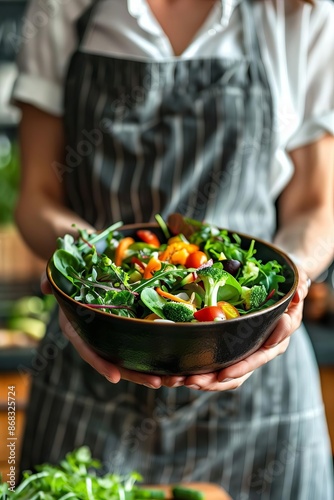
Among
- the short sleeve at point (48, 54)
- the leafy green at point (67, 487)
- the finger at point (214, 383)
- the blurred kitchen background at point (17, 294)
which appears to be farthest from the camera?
the blurred kitchen background at point (17, 294)

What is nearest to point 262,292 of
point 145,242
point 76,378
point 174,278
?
point 174,278

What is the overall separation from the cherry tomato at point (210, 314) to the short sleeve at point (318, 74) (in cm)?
64

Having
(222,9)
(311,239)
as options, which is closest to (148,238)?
(311,239)

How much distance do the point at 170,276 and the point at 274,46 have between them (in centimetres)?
65

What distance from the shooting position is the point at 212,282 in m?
0.93

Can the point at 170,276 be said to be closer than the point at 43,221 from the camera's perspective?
Yes

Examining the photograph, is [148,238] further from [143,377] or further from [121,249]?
[143,377]

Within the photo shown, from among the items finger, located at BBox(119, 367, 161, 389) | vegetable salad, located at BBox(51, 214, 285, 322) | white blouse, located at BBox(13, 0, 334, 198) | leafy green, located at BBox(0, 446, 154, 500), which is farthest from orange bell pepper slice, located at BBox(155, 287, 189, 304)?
white blouse, located at BBox(13, 0, 334, 198)

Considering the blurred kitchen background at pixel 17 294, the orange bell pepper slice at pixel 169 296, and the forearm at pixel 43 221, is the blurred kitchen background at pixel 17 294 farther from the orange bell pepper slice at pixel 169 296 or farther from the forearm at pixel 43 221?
the orange bell pepper slice at pixel 169 296

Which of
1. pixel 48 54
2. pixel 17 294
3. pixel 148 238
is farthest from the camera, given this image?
pixel 17 294

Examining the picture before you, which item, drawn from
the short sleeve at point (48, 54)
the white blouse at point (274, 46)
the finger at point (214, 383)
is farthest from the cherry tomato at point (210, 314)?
the short sleeve at point (48, 54)

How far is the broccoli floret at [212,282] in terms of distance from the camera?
927mm

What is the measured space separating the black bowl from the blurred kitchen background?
1.56 meters

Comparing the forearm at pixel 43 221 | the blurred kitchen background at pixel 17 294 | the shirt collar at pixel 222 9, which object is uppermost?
the shirt collar at pixel 222 9
